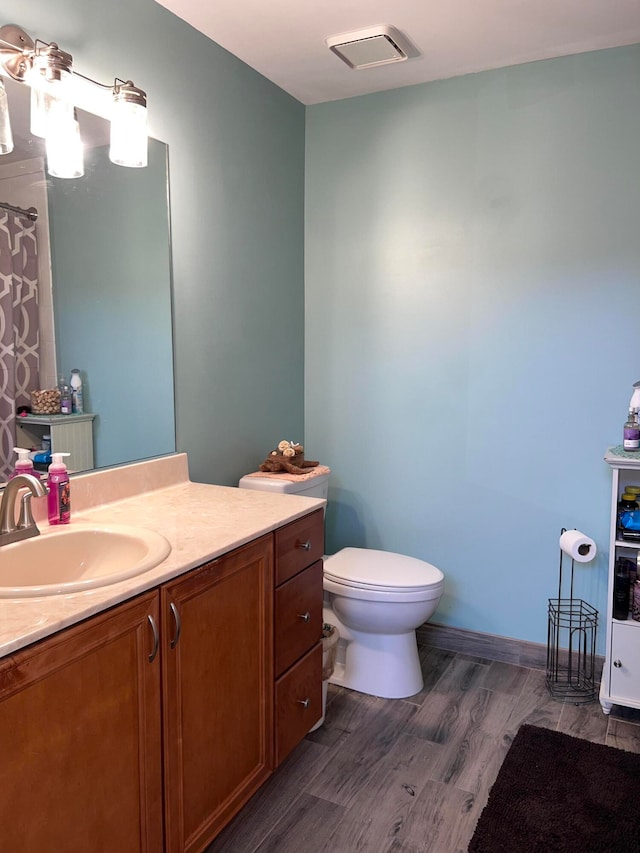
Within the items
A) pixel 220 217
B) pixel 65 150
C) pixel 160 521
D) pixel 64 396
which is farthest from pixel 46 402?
pixel 220 217

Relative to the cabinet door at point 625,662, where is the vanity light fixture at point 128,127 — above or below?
above

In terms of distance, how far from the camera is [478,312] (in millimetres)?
2600

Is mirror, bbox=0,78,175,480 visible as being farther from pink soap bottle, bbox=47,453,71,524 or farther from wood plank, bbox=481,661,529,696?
wood plank, bbox=481,661,529,696

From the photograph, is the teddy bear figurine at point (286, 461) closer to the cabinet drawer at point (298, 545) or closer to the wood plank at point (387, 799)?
the cabinet drawer at point (298, 545)

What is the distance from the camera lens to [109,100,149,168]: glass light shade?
1.76m

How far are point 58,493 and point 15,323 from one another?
0.44m

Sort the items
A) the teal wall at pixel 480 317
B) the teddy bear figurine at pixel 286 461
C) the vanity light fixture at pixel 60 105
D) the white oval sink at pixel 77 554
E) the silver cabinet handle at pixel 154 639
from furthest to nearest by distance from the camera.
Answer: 1. the teddy bear figurine at pixel 286 461
2. the teal wall at pixel 480 317
3. the vanity light fixture at pixel 60 105
4. the white oval sink at pixel 77 554
5. the silver cabinet handle at pixel 154 639

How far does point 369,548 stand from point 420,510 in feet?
1.01

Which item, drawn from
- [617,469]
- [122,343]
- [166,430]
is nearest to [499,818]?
[617,469]

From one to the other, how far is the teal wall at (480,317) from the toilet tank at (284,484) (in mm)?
441

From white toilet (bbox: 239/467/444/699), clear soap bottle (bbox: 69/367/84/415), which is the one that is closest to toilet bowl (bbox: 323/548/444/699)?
white toilet (bbox: 239/467/444/699)

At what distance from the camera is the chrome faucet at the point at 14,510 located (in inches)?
57.1

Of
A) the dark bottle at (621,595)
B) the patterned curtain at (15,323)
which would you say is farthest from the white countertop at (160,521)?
the dark bottle at (621,595)

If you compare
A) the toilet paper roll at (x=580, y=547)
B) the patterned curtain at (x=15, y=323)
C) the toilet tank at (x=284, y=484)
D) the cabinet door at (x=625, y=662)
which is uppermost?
the patterned curtain at (x=15, y=323)
